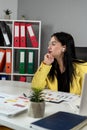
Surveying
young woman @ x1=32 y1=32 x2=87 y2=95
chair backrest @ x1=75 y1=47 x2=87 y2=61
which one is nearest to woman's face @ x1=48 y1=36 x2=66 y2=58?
young woman @ x1=32 y1=32 x2=87 y2=95

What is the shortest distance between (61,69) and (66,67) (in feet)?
0.17

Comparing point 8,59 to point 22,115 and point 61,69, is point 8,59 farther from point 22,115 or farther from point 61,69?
point 22,115

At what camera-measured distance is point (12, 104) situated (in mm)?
1435

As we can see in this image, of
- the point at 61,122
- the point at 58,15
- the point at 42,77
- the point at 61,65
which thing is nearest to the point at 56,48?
the point at 61,65

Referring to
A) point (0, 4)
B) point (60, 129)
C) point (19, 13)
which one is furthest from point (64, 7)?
point (60, 129)

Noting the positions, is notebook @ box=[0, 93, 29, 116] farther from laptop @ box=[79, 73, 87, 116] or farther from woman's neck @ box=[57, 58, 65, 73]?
woman's neck @ box=[57, 58, 65, 73]

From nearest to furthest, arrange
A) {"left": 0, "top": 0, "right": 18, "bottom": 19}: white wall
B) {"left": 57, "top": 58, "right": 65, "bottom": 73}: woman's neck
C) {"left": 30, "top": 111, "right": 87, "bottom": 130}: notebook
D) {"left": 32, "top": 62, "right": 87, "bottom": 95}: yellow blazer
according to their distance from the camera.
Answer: {"left": 30, "top": 111, "right": 87, "bottom": 130}: notebook, {"left": 32, "top": 62, "right": 87, "bottom": 95}: yellow blazer, {"left": 57, "top": 58, "right": 65, "bottom": 73}: woman's neck, {"left": 0, "top": 0, "right": 18, "bottom": 19}: white wall

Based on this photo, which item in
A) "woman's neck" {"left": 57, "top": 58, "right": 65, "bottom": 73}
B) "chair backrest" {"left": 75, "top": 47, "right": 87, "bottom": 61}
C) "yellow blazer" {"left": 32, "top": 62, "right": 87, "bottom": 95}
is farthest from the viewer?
"chair backrest" {"left": 75, "top": 47, "right": 87, "bottom": 61}

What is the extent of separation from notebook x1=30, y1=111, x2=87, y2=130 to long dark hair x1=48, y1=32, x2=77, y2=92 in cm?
86

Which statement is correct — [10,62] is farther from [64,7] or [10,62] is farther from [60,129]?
[60,129]

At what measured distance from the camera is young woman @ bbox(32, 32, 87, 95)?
2.12m

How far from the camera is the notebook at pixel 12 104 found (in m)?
1.29

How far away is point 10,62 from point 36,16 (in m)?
0.84

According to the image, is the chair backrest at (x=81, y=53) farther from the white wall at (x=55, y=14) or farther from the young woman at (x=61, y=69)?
the white wall at (x=55, y=14)
